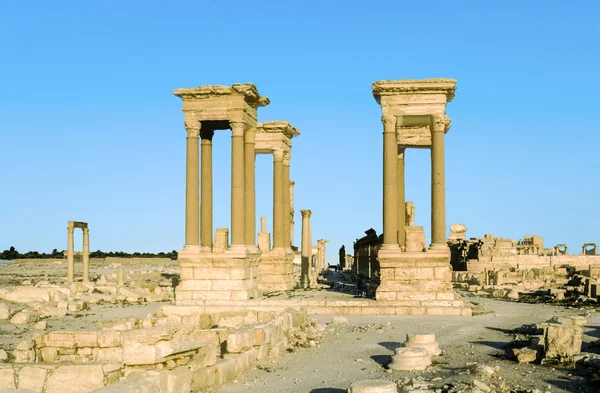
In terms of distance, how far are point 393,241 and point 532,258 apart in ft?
83.9

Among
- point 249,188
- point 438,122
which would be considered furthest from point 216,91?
point 438,122

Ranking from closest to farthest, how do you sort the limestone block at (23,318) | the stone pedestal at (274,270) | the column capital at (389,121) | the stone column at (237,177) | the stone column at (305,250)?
1. the limestone block at (23,318)
2. the column capital at (389,121)
3. the stone column at (237,177)
4. the stone pedestal at (274,270)
5. the stone column at (305,250)

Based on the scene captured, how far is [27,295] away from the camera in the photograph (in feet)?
89.9

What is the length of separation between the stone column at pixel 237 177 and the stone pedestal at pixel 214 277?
1.10 metres

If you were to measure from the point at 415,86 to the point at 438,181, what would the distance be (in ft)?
10.6

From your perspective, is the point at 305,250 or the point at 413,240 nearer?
the point at 413,240

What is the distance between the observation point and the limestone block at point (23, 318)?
21.4 m

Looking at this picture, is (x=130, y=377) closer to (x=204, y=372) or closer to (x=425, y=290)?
(x=204, y=372)

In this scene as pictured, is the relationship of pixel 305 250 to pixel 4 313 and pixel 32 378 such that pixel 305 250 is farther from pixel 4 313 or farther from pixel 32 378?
pixel 32 378

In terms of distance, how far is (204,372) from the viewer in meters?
11.0

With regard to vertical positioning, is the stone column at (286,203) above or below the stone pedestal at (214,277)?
above

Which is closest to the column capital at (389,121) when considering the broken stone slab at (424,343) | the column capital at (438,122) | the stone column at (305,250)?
the column capital at (438,122)

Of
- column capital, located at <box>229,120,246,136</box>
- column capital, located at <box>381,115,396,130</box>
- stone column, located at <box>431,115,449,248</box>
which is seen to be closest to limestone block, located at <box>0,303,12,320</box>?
column capital, located at <box>229,120,246,136</box>

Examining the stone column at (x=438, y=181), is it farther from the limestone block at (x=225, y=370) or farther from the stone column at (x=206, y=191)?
the limestone block at (x=225, y=370)
